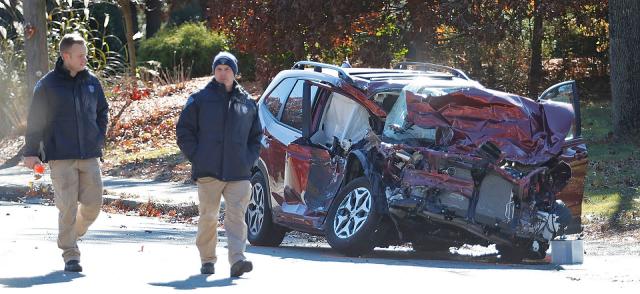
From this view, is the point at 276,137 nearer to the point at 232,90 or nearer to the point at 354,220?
the point at 354,220

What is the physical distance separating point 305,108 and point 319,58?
36.2 feet

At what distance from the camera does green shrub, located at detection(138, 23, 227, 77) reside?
109ft

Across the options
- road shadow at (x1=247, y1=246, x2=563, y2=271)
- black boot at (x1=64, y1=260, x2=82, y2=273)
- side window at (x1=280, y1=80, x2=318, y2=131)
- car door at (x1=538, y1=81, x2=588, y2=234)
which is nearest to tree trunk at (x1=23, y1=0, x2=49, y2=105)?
side window at (x1=280, y1=80, x2=318, y2=131)

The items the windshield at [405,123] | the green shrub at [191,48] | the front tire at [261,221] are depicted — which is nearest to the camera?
the windshield at [405,123]

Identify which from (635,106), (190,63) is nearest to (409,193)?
(635,106)

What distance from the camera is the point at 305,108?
13.0 m

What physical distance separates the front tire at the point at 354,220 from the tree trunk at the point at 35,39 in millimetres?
12590

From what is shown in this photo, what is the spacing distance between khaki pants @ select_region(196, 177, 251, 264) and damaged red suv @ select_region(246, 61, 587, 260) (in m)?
1.99

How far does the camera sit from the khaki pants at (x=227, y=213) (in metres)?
9.96

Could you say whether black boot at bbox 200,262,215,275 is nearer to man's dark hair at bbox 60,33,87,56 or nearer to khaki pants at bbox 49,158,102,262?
khaki pants at bbox 49,158,102,262

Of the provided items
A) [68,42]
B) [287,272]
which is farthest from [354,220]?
[68,42]

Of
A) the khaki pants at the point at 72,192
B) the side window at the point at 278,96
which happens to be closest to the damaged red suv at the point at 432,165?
the side window at the point at 278,96

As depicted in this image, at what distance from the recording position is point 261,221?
1358 centimetres

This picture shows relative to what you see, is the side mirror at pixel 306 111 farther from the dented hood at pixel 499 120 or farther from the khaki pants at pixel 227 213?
the khaki pants at pixel 227 213
